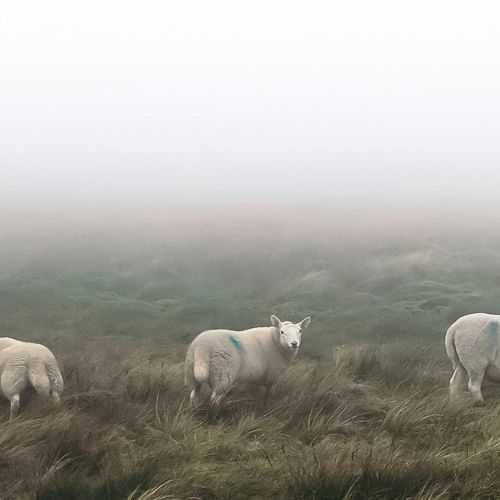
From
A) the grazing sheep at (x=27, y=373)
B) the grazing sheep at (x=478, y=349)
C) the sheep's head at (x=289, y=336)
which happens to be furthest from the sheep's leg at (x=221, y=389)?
the grazing sheep at (x=478, y=349)

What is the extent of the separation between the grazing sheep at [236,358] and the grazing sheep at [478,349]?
8.54 ft

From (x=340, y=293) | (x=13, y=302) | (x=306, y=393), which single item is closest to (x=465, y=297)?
(x=340, y=293)

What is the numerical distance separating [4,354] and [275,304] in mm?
29902

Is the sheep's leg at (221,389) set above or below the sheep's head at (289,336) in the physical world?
below

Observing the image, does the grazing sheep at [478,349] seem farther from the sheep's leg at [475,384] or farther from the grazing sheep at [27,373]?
the grazing sheep at [27,373]

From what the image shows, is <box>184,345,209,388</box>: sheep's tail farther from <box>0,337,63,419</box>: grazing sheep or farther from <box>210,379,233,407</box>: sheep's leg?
<box>0,337,63,419</box>: grazing sheep

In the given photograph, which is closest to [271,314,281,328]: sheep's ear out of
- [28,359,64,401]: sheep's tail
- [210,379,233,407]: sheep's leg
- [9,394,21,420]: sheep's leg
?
[210,379,233,407]: sheep's leg

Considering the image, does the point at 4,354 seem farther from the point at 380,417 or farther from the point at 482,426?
the point at 482,426

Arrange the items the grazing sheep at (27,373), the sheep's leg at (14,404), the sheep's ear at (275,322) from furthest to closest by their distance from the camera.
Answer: the sheep's ear at (275,322) → the grazing sheep at (27,373) → the sheep's leg at (14,404)

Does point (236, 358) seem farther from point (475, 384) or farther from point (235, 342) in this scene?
point (475, 384)

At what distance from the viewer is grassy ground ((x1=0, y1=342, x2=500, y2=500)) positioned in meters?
5.73

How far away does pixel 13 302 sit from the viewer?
35.3m

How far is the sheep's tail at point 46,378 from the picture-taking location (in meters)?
8.23

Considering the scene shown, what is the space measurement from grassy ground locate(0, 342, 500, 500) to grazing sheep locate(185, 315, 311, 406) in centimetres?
27
